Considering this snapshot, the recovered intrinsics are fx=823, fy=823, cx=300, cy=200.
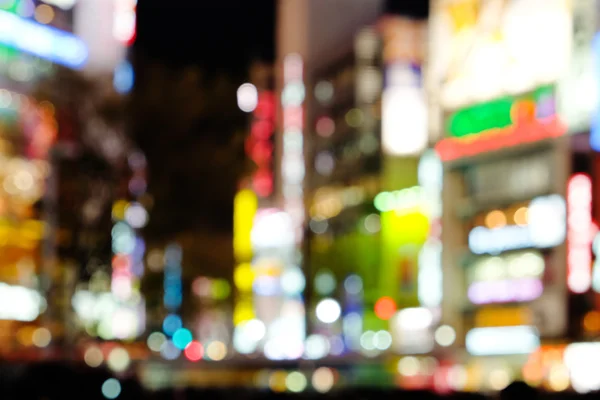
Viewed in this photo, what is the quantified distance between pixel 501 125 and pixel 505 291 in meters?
7.69

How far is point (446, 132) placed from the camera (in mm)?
41562

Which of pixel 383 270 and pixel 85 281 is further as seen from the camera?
pixel 383 270

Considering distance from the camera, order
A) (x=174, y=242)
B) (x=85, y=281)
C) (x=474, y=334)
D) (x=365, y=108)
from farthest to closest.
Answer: (x=365, y=108) < (x=474, y=334) < (x=174, y=242) < (x=85, y=281)

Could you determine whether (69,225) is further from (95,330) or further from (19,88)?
(19,88)

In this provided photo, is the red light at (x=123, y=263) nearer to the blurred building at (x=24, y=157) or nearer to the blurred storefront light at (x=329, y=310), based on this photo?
the blurred building at (x=24, y=157)

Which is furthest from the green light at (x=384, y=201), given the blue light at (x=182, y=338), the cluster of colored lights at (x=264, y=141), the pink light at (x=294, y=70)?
the blue light at (x=182, y=338)

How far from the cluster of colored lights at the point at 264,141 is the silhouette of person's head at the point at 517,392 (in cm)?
5224

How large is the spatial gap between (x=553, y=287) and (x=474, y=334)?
5734 mm

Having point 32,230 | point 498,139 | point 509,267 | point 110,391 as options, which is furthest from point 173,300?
point 110,391

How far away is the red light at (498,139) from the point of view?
35.8 m

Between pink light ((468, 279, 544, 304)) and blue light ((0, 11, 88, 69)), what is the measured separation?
20.9 m

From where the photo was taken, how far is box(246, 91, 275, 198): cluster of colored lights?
58625 mm

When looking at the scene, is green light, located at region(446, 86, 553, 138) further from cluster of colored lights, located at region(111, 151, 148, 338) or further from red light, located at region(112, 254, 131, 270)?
red light, located at region(112, 254, 131, 270)

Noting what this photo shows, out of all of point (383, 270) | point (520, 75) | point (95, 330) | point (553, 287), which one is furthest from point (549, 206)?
point (95, 330)
